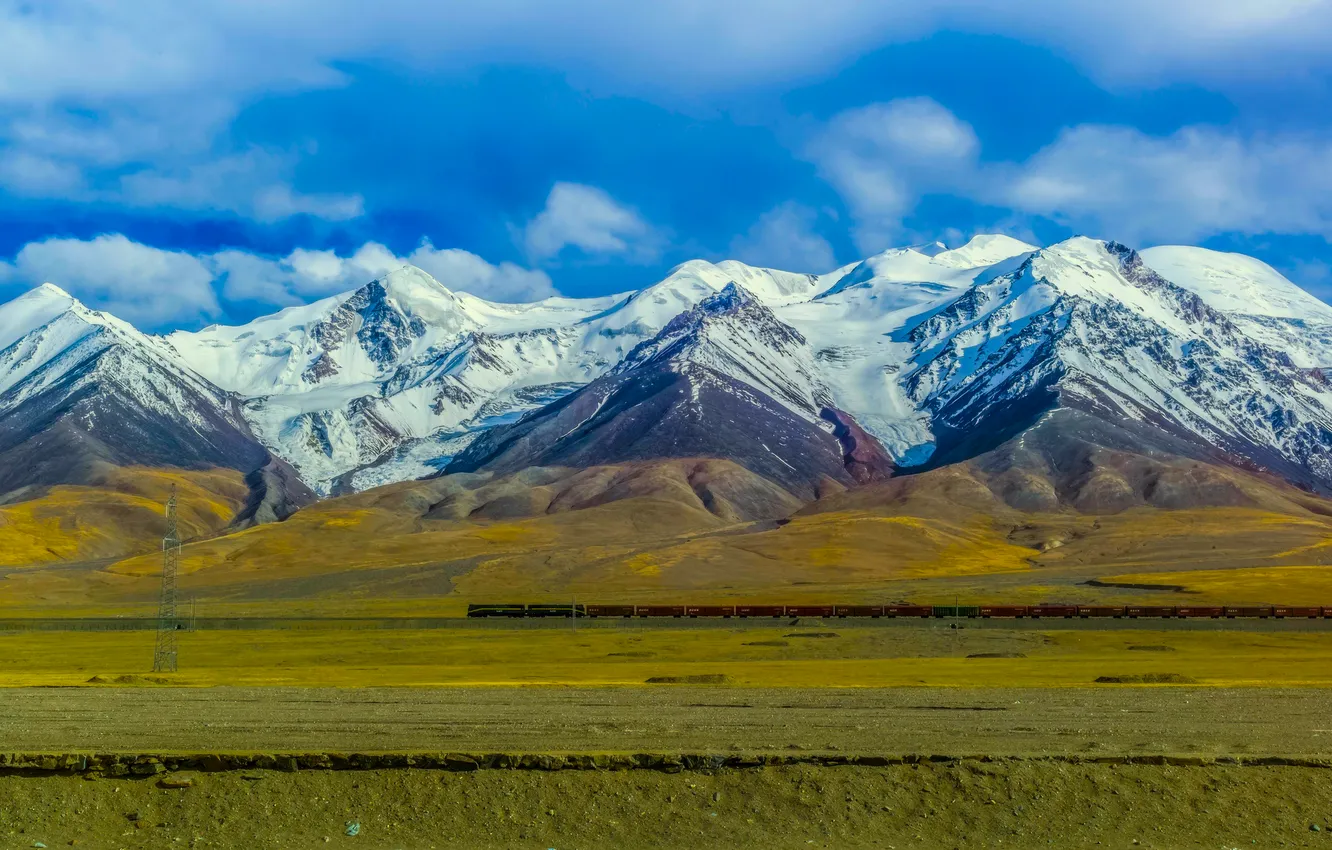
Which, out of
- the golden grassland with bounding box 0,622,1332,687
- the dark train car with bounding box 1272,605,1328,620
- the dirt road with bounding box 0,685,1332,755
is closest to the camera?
the dirt road with bounding box 0,685,1332,755

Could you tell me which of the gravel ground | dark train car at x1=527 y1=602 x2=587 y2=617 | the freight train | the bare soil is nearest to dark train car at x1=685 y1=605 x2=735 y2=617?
the freight train

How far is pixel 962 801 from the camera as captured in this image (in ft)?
95.3

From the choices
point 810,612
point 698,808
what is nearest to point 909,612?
point 810,612

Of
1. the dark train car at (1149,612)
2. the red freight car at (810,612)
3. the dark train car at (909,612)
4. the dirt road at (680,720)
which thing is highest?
the dirt road at (680,720)

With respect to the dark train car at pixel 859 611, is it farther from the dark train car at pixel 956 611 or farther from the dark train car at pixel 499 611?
the dark train car at pixel 499 611

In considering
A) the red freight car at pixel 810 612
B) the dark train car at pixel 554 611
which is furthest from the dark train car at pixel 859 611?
the dark train car at pixel 554 611

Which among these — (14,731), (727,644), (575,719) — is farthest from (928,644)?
(14,731)

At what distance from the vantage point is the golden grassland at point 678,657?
66.7 meters

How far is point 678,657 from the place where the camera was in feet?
295

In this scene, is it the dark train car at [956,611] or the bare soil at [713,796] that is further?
the dark train car at [956,611]

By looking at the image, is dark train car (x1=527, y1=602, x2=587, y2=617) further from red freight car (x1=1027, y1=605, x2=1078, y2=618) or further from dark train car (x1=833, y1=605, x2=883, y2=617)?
red freight car (x1=1027, y1=605, x2=1078, y2=618)

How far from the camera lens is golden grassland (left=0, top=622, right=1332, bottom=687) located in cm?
6669

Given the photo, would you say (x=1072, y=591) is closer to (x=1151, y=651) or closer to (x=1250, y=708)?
(x=1151, y=651)

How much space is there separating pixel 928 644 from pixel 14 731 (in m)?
68.8
